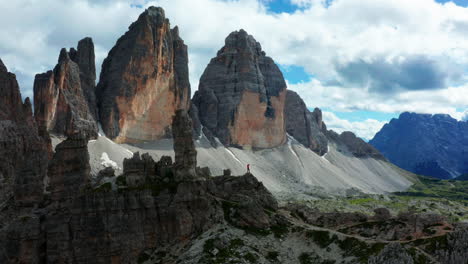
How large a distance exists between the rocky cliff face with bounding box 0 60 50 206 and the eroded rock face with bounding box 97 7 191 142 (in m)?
51.2

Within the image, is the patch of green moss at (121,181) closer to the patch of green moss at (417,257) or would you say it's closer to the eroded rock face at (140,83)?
the patch of green moss at (417,257)

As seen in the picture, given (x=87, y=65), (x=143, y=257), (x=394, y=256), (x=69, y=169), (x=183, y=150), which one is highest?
(x=87, y=65)

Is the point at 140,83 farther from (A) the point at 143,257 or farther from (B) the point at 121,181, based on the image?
(A) the point at 143,257

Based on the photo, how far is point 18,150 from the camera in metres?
112

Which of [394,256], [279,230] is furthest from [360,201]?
[394,256]

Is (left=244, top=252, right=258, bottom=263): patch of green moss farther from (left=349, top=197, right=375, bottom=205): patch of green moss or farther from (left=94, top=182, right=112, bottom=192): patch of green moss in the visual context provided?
(left=349, top=197, right=375, bottom=205): patch of green moss

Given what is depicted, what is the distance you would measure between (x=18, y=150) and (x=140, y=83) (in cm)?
7466

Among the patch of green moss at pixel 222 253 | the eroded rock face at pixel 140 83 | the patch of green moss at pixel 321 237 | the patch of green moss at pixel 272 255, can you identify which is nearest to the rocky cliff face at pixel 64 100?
the eroded rock face at pixel 140 83

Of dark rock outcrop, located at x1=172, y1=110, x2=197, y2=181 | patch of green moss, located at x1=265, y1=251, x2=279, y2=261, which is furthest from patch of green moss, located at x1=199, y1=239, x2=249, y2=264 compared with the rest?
dark rock outcrop, located at x1=172, y1=110, x2=197, y2=181

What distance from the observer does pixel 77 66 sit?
167 metres

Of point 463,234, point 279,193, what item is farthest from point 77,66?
point 463,234

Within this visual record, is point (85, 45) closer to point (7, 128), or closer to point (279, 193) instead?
point (7, 128)

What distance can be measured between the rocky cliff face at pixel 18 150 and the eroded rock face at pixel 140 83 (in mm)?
51234

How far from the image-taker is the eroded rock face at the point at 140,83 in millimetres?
177875
